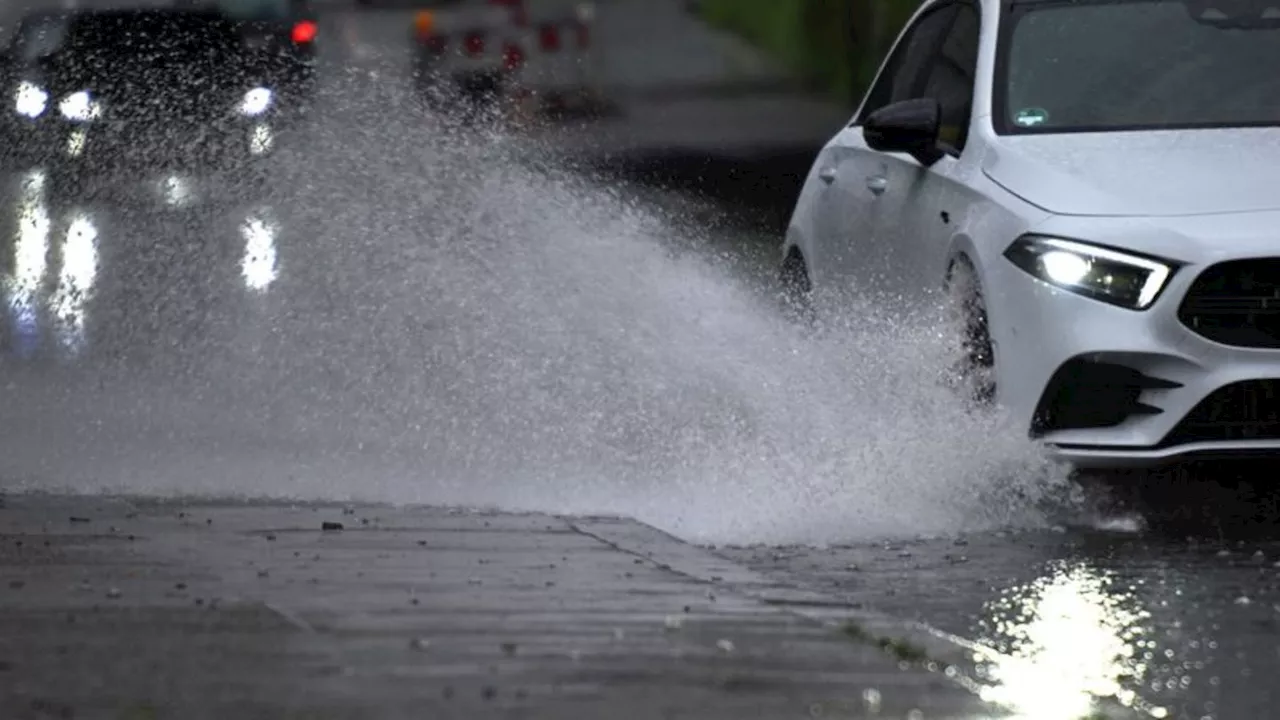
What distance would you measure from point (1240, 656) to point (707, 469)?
278cm

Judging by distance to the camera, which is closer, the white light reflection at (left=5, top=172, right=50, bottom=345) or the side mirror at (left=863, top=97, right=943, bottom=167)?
the side mirror at (left=863, top=97, right=943, bottom=167)

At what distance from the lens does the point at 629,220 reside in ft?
44.3

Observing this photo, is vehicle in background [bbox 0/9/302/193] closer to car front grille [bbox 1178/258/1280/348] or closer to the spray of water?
the spray of water

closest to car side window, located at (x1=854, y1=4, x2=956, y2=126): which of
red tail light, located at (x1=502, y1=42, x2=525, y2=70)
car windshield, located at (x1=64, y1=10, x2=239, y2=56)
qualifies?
car windshield, located at (x1=64, y1=10, x2=239, y2=56)

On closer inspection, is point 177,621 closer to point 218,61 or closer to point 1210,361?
point 1210,361

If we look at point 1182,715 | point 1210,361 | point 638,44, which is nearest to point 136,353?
point 1210,361

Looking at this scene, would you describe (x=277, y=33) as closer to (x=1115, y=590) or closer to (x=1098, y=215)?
(x=1098, y=215)

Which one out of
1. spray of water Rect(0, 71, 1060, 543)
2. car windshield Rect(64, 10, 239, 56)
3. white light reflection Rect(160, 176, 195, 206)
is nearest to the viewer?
spray of water Rect(0, 71, 1060, 543)

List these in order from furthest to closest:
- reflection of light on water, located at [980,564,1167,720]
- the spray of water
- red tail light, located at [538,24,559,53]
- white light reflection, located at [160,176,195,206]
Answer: red tail light, located at [538,24,559,53] < white light reflection, located at [160,176,195,206] < the spray of water < reflection of light on water, located at [980,564,1167,720]

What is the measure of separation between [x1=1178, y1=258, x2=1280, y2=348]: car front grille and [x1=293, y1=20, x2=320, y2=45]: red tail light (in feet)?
40.5

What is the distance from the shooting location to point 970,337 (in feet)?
29.8

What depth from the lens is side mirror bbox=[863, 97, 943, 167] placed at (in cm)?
966

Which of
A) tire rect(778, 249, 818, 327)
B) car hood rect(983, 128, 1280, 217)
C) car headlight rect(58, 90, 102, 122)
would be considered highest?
car headlight rect(58, 90, 102, 122)

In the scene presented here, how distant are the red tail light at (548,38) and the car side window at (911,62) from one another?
590 inches
